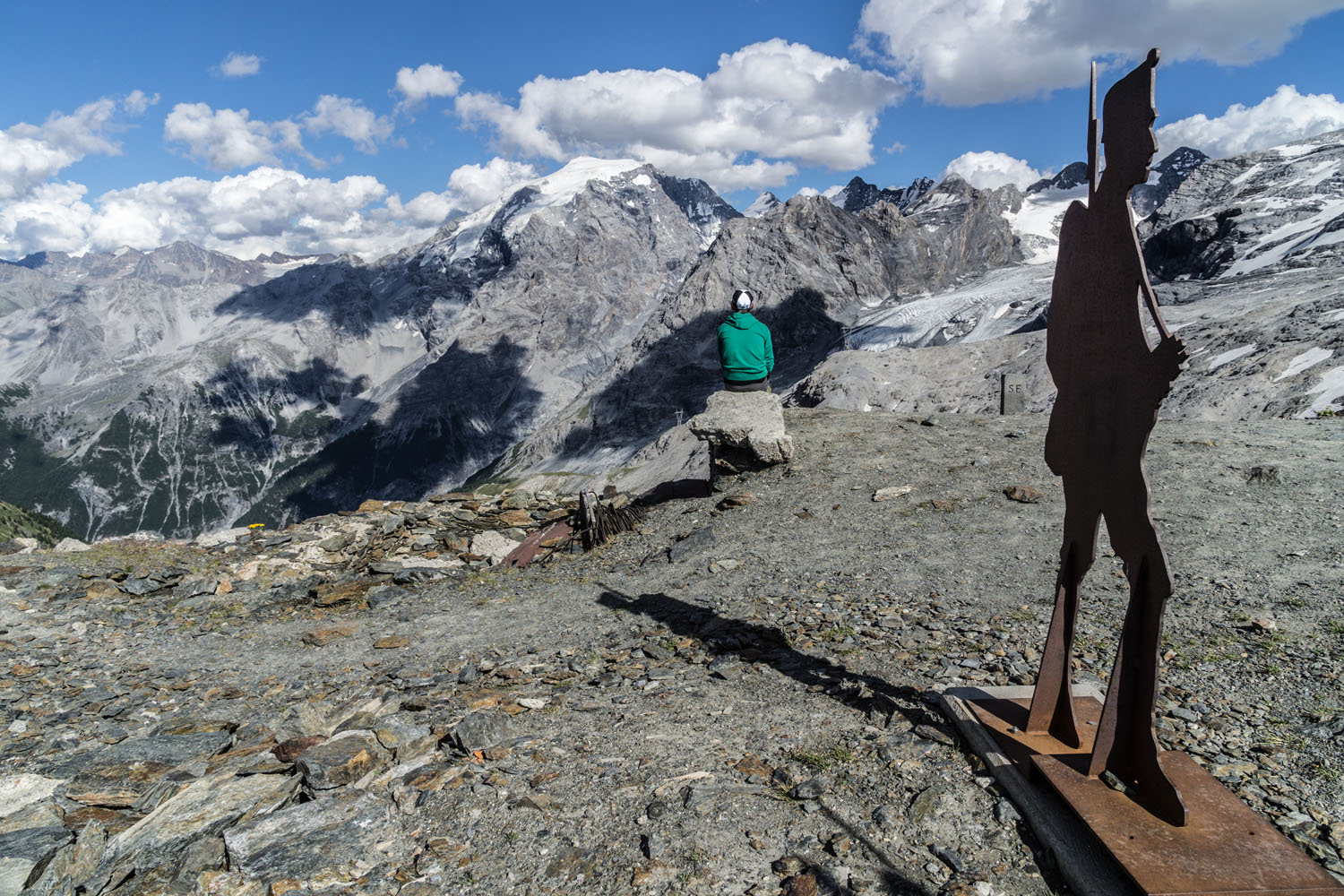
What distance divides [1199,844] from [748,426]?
10.9m

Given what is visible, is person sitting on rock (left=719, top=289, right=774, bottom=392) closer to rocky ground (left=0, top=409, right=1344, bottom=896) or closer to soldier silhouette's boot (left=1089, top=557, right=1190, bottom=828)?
rocky ground (left=0, top=409, right=1344, bottom=896)

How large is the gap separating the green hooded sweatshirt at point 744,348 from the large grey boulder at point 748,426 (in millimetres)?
535

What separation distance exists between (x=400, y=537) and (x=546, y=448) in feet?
513

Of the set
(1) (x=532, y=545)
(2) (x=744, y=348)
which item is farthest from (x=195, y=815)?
(2) (x=744, y=348)

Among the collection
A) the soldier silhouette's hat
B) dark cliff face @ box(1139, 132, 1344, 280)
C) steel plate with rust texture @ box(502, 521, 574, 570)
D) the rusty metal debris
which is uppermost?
dark cliff face @ box(1139, 132, 1344, 280)

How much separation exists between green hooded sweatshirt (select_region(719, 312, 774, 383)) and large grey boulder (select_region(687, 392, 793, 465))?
54 cm

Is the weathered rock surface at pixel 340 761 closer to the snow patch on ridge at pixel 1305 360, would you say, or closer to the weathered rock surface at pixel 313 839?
the weathered rock surface at pixel 313 839

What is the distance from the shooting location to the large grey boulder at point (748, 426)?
14.4 metres

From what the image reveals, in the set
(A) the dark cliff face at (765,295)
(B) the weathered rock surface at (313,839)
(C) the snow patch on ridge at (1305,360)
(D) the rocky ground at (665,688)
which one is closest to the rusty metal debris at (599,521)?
(D) the rocky ground at (665,688)

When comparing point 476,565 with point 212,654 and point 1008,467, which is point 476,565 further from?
point 1008,467

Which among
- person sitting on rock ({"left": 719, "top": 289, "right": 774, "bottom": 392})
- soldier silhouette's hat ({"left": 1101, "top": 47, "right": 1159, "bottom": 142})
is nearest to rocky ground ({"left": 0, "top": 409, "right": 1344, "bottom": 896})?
person sitting on rock ({"left": 719, "top": 289, "right": 774, "bottom": 392})

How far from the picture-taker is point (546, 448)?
556 ft

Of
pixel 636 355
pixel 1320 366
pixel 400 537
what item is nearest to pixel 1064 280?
pixel 400 537

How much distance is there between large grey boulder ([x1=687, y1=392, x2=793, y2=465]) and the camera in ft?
47.2
